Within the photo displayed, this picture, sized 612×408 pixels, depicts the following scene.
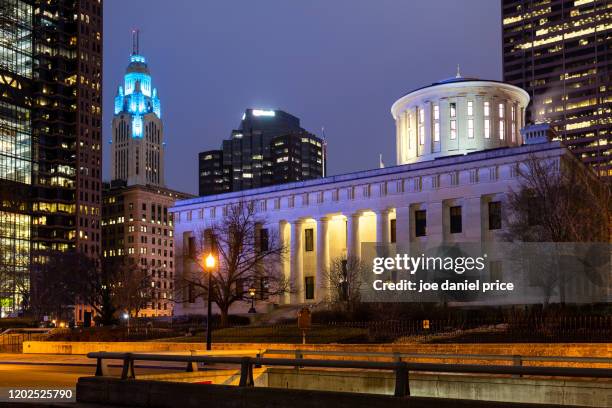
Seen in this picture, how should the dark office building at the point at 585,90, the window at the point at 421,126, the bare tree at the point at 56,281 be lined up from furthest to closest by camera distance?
the dark office building at the point at 585,90 → the bare tree at the point at 56,281 → the window at the point at 421,126

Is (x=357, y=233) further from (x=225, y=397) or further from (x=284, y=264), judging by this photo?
(x=225, y=397)

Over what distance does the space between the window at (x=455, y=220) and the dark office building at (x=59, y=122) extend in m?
108

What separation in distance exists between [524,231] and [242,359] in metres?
40.4

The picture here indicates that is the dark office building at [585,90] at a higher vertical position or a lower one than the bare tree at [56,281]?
higher

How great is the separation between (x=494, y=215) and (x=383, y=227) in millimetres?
12049

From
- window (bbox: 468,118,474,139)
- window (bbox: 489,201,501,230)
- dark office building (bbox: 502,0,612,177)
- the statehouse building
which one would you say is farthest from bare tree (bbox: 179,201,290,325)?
dark office building (bbox: 502,0,612,177)

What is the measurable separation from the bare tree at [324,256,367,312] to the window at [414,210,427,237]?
6.87 metres

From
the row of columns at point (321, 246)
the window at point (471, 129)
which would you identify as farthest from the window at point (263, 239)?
the window at point (471, 129)

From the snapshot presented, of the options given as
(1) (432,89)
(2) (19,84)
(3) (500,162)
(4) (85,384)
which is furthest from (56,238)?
(4) (85,384)

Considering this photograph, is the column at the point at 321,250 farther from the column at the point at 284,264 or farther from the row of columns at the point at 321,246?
the column at the point at 284,264

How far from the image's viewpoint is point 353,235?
82812 millimetres

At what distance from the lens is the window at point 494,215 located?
2891 inches

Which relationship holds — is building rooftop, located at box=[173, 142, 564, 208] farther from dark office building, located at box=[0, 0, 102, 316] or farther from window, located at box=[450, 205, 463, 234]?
dark office building, located at box=[0, 0, 102, 316]

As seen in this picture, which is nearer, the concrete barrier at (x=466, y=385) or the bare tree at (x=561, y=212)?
the concrete barrier at (x=466, y=385)
